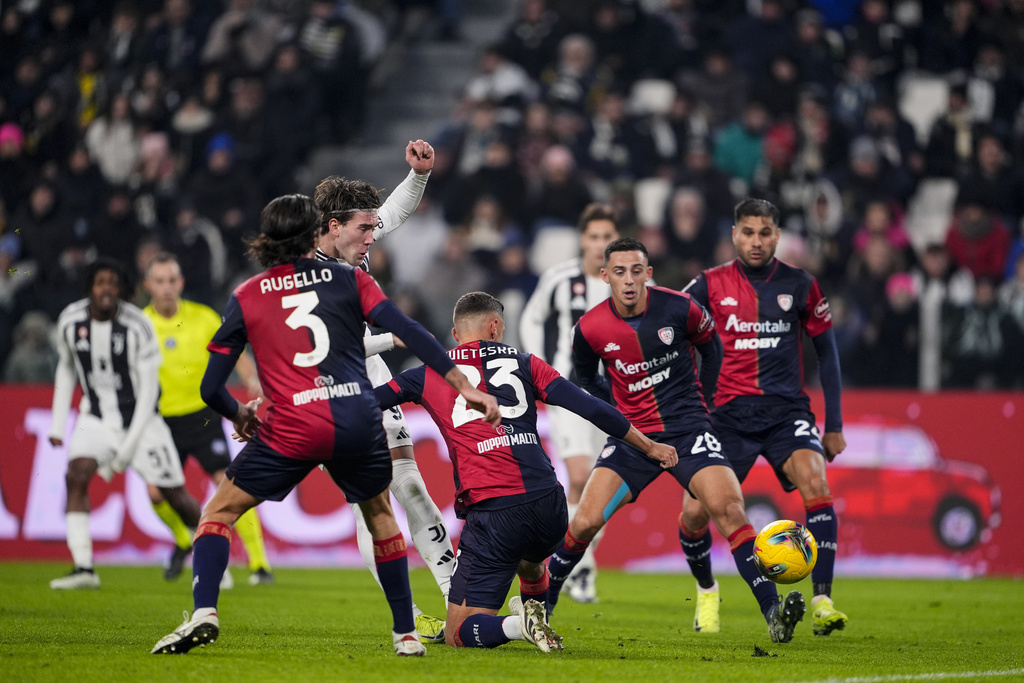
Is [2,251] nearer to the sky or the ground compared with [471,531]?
nearer to the sky

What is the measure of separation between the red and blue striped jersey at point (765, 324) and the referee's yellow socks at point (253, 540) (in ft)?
14.9

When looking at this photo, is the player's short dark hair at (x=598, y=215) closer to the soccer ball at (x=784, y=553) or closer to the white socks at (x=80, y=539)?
the soccer ball at (x=784, y=553)

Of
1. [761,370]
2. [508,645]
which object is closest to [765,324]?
[761,370]

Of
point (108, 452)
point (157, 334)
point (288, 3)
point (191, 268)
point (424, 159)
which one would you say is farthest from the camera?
point (288, 3)

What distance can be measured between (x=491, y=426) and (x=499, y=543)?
0.56 m

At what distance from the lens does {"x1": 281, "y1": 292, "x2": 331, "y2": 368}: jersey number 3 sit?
537cm

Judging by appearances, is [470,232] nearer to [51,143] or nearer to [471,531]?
[51,143]

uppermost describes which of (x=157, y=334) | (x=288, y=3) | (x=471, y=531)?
(x=288, y=3)

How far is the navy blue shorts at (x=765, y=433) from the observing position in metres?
7.45

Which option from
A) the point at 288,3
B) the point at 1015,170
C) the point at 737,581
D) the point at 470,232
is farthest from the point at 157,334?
the point at 1015,170

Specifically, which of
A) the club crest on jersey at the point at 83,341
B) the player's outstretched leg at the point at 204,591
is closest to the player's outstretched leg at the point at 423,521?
the player's outstretched leg at the point at 204,591

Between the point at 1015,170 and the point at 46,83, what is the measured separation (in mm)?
12474

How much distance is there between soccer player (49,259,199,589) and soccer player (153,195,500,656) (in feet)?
15.1

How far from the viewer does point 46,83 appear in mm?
16812
